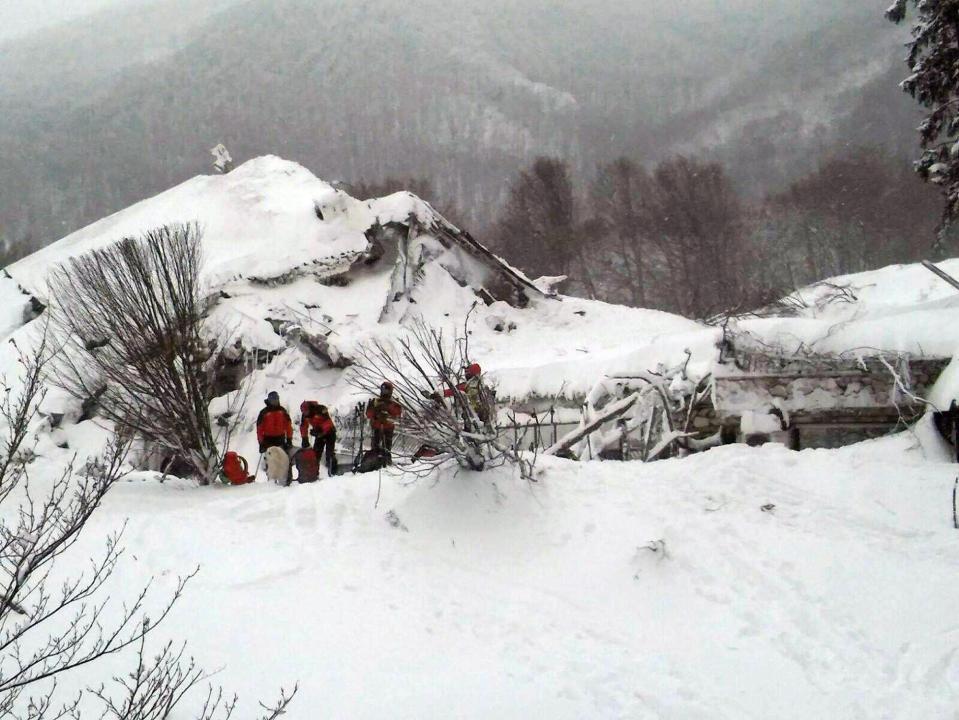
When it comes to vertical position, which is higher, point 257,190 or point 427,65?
point 427,65

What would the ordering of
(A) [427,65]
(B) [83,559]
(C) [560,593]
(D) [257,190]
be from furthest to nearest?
(A) [427,65] → (D) [257,190] → (B) [83,559] → (C) [560,593]

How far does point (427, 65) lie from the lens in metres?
87.8

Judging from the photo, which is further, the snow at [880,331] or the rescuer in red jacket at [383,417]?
the snow at [880,331]

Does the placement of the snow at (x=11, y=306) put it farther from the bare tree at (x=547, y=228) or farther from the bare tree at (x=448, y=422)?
the bare tree at (x=547, y=228)

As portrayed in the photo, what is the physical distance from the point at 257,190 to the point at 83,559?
63.2ft

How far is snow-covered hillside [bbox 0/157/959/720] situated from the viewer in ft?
14.8

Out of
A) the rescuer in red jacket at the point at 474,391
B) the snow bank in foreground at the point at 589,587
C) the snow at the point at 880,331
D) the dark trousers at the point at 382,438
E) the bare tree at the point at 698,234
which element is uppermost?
the bare tree at the point at 698,234

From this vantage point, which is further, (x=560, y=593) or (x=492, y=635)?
(x=560, y=593)

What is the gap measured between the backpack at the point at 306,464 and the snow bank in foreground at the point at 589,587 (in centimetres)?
107

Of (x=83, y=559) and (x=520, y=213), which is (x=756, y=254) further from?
(x=83, y=559)

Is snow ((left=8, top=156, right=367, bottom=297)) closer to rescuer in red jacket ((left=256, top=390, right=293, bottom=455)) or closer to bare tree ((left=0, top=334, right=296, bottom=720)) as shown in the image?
rescuer in red jacket ((left=256, top=390, right=293, bottom=455))

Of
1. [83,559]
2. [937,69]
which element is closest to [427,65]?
[937,69]

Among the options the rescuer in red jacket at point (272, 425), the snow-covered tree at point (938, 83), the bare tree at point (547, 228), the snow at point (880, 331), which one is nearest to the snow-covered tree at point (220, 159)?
the bare tree at point (547, 228)

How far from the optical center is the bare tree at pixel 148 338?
9.21 m
